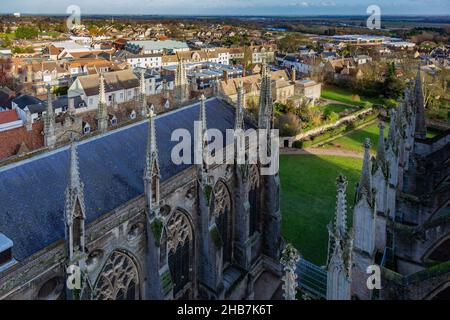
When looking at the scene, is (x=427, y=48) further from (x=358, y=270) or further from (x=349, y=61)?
(x=358, y=270)

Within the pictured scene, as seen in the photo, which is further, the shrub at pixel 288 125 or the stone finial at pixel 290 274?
the shrub at pixel 288 125

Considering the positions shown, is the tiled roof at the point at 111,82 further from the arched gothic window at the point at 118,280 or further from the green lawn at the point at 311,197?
the arched gothic window at the point at 118,280

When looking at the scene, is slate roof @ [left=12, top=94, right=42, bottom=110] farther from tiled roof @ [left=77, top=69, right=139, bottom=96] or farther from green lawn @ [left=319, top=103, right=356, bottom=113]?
green lawn @ [left=319, top=103, right=356, bottom=113]

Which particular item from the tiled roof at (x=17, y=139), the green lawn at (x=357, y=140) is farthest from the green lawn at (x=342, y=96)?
the tiled roof at (x=17, y=139)

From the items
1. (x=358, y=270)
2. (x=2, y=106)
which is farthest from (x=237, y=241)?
(x=2, y=106)

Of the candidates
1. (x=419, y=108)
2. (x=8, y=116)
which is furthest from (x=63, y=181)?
(x=8, y=116)
